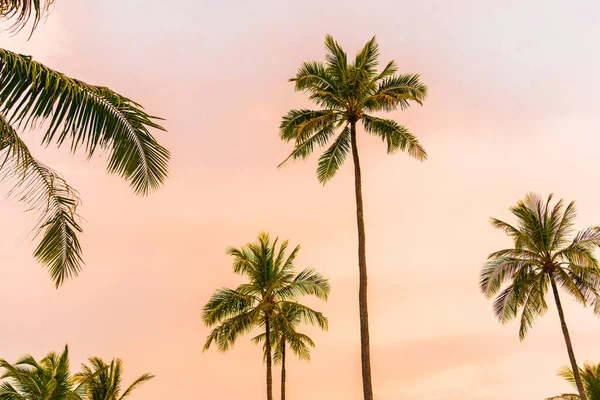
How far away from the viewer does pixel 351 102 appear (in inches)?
810

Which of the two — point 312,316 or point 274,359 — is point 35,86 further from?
point 274,359

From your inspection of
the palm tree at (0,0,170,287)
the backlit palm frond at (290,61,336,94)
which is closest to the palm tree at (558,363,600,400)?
the backlit palm frond at (290,61,336,94)

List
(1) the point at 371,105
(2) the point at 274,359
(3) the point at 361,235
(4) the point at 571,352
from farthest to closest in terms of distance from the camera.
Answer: (2) the point at 274,359 → (4) the point at 571,352 → (1) the point at 371,105 → (3) the point at 361,235

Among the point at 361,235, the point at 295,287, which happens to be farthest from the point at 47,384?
the point at 361,235

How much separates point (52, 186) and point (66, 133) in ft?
2.40

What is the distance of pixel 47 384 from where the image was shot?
27.2 m

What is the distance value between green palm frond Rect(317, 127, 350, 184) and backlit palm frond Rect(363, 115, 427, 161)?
4.03 feet

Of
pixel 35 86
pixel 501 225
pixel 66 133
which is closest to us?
pixel 35 86

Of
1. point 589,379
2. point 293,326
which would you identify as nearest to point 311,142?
point 293,326

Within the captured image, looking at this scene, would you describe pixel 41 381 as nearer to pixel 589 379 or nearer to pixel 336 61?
pixel 336 61

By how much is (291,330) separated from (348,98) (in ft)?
39.3

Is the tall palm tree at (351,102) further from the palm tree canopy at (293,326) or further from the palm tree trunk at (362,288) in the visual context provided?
the palm tree canopy at (293,326)

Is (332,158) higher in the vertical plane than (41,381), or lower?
higher

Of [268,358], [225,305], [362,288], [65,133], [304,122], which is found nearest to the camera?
[65,133]
